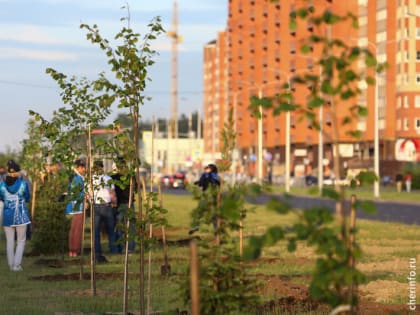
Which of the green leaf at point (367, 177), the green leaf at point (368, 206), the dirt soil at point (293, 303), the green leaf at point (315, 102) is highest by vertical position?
the green leaf at point (315, 102)

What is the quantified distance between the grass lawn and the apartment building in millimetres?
51293

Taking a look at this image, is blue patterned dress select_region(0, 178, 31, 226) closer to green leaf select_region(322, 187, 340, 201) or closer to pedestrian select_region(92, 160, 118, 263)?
pedestrian select_region(92, 160, 118, 263)

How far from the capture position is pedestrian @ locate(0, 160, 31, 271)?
1978 cm

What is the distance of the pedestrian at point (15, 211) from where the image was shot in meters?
19.8

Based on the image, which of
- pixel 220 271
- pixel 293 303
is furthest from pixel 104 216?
pixel 220 271

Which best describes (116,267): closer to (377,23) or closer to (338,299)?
(338,299)

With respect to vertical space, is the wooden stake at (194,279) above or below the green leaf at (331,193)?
below

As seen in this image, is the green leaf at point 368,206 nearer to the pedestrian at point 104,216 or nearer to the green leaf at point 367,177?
the green leaf at point 367,177

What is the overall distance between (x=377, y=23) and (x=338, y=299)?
113 metres

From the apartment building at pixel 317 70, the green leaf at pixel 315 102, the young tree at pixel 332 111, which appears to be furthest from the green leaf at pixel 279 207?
the apartment building at pixel 317 70

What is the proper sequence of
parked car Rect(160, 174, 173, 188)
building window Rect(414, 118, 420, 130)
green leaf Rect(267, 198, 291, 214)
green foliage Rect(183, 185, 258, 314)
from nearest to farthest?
green leaf Rect(267, 198, 291, 214)
green foliage Rect(183, 185, 258, 314)
building window Rect(414, 118, 420, 130)
parked car Rect(160, 174, 173, 188)

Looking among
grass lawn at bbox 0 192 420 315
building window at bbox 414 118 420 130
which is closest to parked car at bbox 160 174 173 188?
building window at bbox 414 118 420 130

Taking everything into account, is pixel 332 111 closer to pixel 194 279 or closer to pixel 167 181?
pixel 194 279

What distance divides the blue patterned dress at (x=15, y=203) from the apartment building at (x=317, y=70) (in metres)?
55.6
